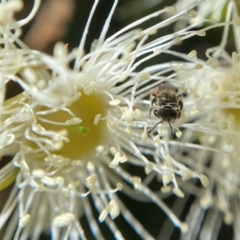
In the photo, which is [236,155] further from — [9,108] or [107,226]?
[9,108]

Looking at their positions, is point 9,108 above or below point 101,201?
above

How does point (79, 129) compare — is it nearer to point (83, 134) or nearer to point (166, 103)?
point (83, 134)

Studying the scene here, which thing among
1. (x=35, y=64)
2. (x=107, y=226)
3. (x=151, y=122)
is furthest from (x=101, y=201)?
(x=35, y=64)

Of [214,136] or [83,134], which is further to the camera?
[214,136]

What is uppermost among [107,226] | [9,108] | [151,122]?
[9,108]

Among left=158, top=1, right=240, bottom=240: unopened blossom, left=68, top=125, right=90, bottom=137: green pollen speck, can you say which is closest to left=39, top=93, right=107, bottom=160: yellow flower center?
left=68, top=125, right=90, bottom=137: green pollen speck

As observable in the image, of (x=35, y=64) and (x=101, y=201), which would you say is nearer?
(x=35, y=64)

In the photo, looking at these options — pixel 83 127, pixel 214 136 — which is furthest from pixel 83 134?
pixel 214 136
